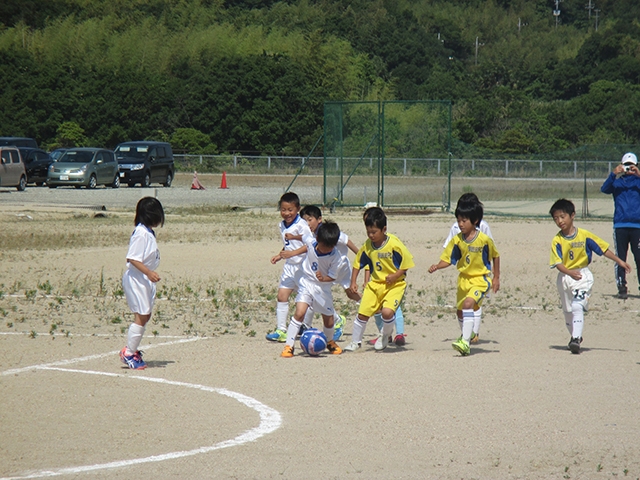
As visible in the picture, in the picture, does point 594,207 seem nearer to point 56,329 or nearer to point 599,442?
point 56,329

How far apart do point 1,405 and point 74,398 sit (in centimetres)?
52

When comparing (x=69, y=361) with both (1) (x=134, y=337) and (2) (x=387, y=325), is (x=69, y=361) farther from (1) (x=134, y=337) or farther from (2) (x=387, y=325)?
(2) (x=387, y=325)

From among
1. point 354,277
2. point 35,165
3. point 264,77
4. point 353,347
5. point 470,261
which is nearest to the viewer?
point 354,277

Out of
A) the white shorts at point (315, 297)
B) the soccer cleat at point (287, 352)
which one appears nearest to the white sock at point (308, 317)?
the white shorts at point (315, 297)

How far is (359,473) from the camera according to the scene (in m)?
5.14

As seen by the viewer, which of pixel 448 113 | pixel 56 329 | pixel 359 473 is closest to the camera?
pixel 359 473

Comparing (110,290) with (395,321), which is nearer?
(395,321)

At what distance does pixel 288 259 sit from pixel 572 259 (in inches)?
111

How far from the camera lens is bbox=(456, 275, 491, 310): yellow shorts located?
8727mm

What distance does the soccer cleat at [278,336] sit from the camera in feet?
30.8

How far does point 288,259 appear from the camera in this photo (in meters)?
9.41

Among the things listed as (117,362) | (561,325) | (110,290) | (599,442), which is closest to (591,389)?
(599,442)

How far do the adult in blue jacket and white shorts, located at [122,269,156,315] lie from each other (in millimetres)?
7085

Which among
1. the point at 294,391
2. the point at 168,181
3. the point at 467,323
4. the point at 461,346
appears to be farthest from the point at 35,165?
the point at 294,391
